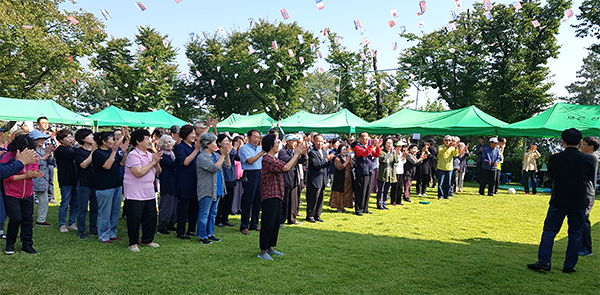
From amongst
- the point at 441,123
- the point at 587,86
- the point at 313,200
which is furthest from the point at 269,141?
the point at 587,86

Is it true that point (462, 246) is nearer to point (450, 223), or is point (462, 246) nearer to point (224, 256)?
point (450, 223)

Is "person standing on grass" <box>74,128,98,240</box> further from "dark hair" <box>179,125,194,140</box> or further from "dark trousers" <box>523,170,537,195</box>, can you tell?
"dark trousers" <box>523,170,537,195</box>

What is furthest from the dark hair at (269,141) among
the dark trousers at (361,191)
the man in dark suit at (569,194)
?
the dark trousers at (361,191)

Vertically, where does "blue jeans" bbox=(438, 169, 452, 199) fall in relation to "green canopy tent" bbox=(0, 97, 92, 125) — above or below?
below

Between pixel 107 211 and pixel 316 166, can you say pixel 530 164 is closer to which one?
pixel 316 166

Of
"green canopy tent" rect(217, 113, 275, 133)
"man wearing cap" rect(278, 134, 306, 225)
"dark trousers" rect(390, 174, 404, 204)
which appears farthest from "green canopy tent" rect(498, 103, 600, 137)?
"green canopy tent" rect(217, 113, 275, 133)

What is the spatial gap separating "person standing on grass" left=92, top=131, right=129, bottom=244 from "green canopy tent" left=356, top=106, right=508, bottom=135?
12.3m

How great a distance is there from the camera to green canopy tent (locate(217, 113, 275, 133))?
22672 millimetres

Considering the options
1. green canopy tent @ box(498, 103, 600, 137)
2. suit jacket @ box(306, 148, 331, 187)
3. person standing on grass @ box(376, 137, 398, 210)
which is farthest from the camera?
green canopy tent @ box(498, 103, 600, 137)

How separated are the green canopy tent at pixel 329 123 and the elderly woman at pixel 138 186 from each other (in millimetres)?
13304

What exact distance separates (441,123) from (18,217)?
14.0m

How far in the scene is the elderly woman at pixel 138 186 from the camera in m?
5.12

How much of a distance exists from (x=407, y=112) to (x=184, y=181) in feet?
44.9

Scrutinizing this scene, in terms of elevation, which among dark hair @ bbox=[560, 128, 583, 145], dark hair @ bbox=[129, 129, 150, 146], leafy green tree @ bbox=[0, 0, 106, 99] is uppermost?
leafy green tree @ bbox=[0, 0, 106, 99]
